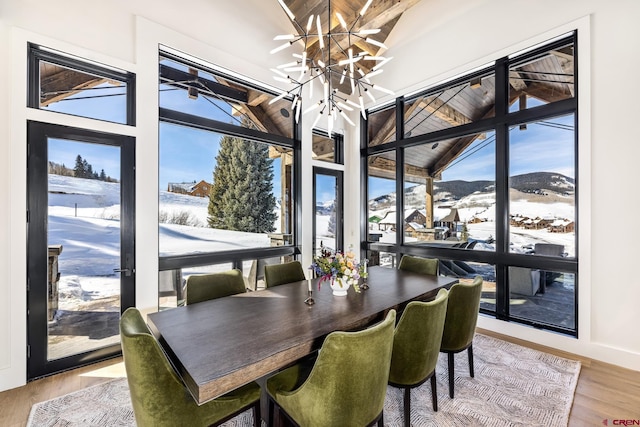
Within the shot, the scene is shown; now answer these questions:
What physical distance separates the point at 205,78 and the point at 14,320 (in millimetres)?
3195

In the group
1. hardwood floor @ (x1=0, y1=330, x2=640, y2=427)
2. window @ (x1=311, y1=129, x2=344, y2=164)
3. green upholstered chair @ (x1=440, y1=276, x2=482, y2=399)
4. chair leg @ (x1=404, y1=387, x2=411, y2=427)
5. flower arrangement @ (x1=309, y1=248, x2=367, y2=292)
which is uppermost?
window @ (x1=311, y1=129, x2=344, y2=164)

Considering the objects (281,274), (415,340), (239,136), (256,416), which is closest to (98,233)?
(281,274)

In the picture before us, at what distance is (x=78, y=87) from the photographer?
279 centimetres

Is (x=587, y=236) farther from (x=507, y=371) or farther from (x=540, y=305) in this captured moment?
(x=507, y=371)

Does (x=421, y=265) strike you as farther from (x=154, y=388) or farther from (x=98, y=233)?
(x=98, y=233)

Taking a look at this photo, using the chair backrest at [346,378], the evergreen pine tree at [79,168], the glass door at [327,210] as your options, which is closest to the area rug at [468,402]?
the chair backrest at [346,378]

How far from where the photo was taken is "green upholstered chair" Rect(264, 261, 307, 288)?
2.95 metres

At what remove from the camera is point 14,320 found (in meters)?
2.40

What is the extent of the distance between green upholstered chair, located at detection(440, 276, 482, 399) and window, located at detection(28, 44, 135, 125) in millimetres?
3564

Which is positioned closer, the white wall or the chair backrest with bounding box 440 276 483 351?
the chair backrest with bounding box 440 276 483 351

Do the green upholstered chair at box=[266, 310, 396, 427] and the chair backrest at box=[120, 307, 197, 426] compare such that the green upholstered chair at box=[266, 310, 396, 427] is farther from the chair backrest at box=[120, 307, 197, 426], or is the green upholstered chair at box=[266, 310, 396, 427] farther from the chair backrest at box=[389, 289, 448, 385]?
the chair backrest at box=[120, 307, 197, 426]

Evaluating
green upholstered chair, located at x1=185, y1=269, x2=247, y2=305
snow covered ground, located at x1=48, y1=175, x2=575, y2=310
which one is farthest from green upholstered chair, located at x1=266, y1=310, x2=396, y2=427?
snow covered ground, located at x1=48, y1=175, x2=575, y2=310

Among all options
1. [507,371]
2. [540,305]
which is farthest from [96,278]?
[540,305]

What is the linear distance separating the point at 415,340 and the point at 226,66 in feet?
12.6
